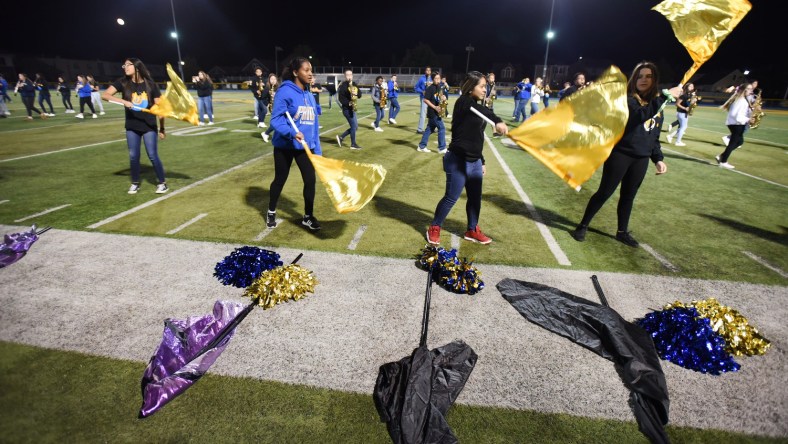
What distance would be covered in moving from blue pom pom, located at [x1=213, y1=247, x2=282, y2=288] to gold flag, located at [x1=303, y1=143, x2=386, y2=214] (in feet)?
3.41

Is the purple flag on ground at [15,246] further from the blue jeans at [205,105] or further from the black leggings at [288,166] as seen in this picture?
the blue jeans at [205,105]

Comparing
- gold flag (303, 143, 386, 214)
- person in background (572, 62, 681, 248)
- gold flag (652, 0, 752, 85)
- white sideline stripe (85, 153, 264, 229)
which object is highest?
gold flag (652, 0, 752, 85)

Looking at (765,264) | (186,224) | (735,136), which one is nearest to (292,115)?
(186,224)

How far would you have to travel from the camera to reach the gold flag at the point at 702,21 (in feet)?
13.2

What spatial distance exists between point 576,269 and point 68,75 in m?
A: 109

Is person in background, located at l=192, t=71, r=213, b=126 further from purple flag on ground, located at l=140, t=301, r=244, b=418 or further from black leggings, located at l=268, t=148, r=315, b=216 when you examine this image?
purple flag on ground, located at l=140, t=301, r=244, b=418

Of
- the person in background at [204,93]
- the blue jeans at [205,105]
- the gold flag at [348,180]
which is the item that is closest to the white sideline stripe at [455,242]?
the gold flag at [348,180]

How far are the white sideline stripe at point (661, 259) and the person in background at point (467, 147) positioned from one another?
2.48 metres

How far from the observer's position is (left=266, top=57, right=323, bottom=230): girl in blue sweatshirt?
4.85 metres

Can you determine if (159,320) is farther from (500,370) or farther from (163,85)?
(163,85)

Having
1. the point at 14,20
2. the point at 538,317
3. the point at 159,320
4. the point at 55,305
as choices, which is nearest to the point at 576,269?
the point at 538,317

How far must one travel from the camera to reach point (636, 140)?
15.7 feet

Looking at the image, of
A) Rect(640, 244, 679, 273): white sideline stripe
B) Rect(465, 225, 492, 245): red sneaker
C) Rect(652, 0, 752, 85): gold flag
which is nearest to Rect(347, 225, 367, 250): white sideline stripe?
Rect(465, 225, 492, 245): red sneaker

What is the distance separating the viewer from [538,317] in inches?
140
